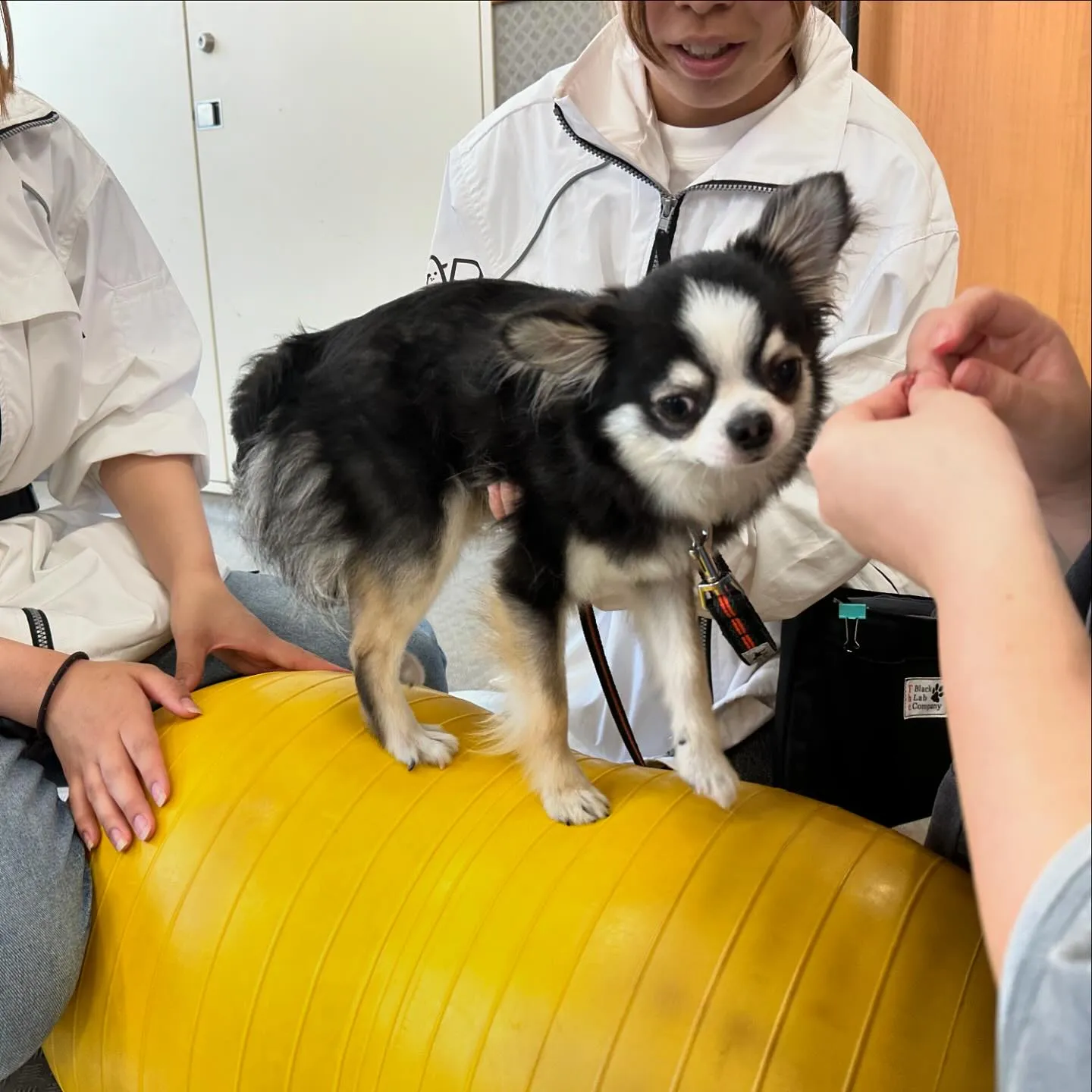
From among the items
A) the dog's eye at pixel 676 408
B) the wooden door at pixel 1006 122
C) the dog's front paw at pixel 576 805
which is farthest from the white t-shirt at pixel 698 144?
the wooden door at pixel 1006 122

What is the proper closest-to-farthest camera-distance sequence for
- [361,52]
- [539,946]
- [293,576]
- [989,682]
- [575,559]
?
1. [989,682]
2. [539,946]
3. [575,559]
4. [293,576]
5. [361,52]

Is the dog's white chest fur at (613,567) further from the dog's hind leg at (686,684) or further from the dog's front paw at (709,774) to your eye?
the dog's front paw at (709,774)

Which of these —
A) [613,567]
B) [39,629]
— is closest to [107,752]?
[39,629]

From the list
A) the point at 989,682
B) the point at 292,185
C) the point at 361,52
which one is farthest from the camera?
the point at 292,185

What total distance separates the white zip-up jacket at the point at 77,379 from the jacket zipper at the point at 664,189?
606mm

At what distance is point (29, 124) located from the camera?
1196 mm

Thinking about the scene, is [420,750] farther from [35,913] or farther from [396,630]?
[35,913]

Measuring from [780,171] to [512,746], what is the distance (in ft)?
2.51

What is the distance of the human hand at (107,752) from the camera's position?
1.00m

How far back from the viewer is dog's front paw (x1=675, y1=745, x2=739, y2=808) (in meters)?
0.92

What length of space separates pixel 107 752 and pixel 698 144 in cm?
104

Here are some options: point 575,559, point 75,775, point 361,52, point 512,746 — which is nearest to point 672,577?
point 575,559

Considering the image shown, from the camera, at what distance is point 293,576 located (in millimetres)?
1160

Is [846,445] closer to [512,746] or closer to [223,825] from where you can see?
[512,746]
